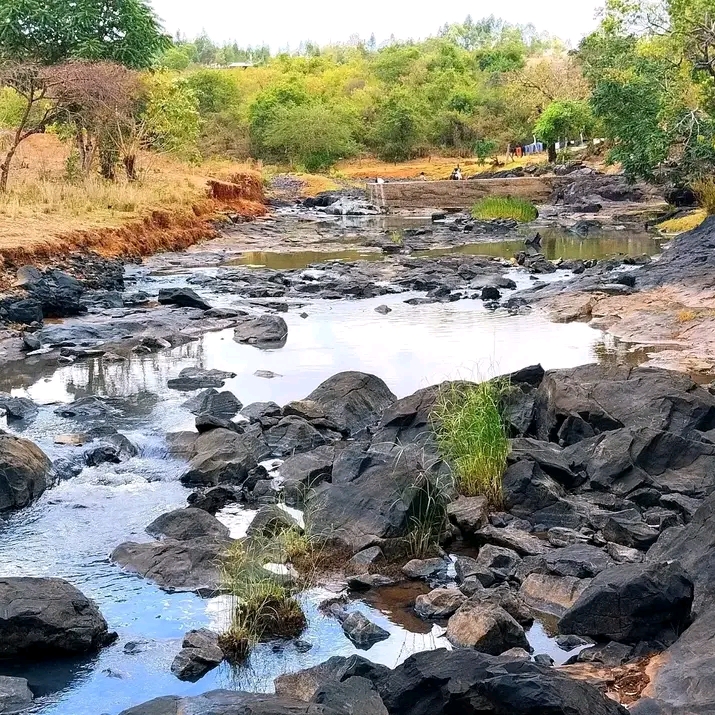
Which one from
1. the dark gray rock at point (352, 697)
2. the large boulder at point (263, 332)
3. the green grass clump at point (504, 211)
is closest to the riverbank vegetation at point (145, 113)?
the green grass clump at point (504, 211)

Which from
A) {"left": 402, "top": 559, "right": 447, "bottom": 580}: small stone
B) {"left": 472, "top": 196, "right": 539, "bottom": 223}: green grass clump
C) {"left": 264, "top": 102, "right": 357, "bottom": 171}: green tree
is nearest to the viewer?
{"left": 402, "top": 559, "right": 447, "bottom": 580}: small stone

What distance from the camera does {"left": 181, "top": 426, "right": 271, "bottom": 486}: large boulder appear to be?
27.3 ft

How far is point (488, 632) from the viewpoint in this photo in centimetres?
534

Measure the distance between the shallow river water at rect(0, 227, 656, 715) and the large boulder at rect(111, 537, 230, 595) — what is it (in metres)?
0.10

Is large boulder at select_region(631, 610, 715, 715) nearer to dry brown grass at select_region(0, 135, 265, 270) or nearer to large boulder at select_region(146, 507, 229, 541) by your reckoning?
large boulder at select_region(146, 507, 229, 541)

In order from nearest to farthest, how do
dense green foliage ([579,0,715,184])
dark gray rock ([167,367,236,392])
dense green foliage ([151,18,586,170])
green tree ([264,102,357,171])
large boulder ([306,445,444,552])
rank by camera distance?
large boulder ([306,445,444,552])
dark gray rock ([167,367,236,392])
dense green foliage ([579,0,715,184])
green tree ([264,102,357,171])
dense green foliage ([151,18,586,170])

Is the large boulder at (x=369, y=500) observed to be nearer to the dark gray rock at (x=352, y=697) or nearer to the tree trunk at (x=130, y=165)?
the dark gray rock at (x=352, y=697)

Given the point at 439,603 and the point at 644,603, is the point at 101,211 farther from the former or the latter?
the point at 644,603

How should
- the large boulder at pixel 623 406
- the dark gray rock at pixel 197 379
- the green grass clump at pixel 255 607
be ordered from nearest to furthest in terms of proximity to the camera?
the green grass clump at pixel 255 607, the large boulder at pixel 623 406, the dark gray rock at pixel 197 379

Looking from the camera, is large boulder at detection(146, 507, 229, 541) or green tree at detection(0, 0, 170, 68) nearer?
large boulder at detection(146, 507, 229, 541)

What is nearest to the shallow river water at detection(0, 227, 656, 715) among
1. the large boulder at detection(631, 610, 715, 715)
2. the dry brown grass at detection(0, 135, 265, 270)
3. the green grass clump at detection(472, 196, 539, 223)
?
the large boulder at detection(631, 610, 715, 715)

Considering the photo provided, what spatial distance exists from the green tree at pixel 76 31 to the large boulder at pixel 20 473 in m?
25.1

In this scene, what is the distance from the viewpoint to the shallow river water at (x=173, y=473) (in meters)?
5.31

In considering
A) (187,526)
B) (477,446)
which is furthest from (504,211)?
(187,526)
